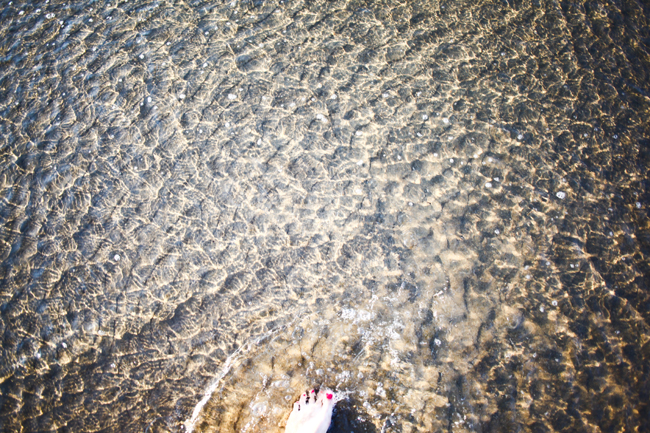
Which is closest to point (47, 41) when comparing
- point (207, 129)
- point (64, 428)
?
point (207, 129)

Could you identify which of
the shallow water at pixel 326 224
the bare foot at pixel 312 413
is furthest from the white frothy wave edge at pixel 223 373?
the bare foot at pixel 312 413

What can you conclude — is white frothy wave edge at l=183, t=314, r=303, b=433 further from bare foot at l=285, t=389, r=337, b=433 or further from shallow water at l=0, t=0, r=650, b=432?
bare foot at l=285, t=389, r=337, b=433

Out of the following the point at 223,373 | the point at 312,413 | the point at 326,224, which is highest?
the point at 326,224

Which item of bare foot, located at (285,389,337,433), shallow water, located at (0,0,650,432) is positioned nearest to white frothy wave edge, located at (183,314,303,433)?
shallow water, located at (0,0,650,432)

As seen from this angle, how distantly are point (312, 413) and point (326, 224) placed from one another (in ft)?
1.35

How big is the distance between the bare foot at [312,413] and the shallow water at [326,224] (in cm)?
2

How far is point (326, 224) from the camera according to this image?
2.74 ft

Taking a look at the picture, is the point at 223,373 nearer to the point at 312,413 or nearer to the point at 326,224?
the point at 312,413

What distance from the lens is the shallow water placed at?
2.53ft

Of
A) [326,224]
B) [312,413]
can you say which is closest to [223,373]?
[312,413]

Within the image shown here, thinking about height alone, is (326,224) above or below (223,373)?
above

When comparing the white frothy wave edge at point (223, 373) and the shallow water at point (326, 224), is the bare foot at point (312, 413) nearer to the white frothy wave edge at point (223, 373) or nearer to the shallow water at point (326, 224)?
the shallow water at point (326, 224)

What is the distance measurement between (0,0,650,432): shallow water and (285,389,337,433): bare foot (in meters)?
0.02

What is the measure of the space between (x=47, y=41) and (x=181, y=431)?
105 cm
